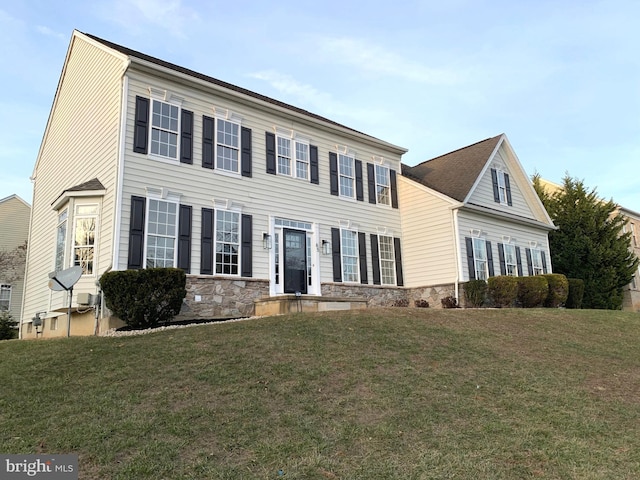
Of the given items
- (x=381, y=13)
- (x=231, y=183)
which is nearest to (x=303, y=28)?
(x=381, y=13)

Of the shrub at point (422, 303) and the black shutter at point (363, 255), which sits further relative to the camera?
the shrub at point (422, 303)

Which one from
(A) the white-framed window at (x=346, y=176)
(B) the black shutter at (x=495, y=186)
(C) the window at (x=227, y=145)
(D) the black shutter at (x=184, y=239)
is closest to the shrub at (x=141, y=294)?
(D) the black shutter at (x=184, y=239)

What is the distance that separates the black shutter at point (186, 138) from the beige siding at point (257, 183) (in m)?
0.14

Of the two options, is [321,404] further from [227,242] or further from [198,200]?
[198,200]

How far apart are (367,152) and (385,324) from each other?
8.69 meters

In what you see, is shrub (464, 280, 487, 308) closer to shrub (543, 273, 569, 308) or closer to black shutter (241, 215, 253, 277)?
shrub (543, 273, 569, 308)

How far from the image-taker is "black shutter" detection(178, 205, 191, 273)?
37.4 ft

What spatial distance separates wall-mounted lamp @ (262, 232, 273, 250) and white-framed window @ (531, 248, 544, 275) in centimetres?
1171

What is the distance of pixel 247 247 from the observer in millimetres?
12672

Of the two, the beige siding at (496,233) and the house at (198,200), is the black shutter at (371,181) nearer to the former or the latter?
the house at (198,200)

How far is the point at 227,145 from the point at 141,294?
505 cm

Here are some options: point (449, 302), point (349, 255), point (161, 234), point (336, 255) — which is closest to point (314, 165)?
point (336, 255)

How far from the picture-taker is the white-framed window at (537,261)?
19562 millimetres

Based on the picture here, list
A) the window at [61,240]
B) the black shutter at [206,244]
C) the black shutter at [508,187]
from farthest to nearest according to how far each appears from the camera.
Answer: the black shutter at [508,187] < the window at [61,240] < the black shutter at [206,244]
